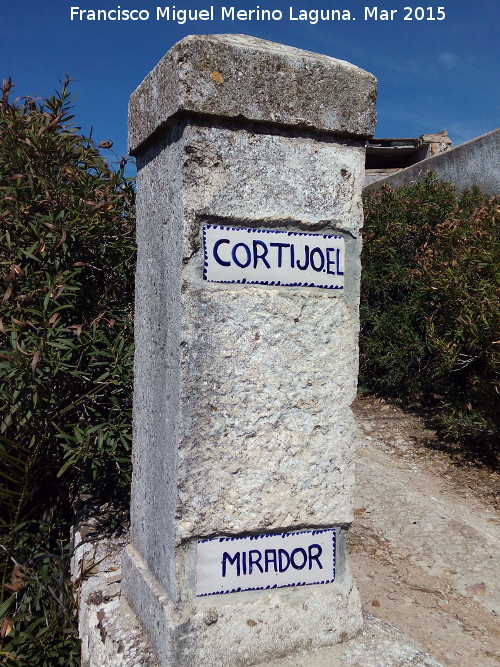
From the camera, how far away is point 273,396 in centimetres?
194

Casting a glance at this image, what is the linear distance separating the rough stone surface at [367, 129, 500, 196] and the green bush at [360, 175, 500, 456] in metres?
0.39

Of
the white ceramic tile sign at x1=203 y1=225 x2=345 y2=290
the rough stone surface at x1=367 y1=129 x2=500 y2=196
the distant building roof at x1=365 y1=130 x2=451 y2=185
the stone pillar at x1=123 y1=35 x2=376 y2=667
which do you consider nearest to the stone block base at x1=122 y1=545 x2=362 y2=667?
the stone pillar at x1=123 y1=35 x2=376 y2=667

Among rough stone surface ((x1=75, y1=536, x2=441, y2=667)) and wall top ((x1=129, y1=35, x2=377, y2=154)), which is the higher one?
wall top ((x1=129, y1=35, x2=377, y2=154))

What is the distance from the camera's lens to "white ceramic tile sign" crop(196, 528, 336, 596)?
1.92 meters

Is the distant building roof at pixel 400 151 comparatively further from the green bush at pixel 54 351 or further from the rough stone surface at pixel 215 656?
the rough stone surface at pixel 215 656

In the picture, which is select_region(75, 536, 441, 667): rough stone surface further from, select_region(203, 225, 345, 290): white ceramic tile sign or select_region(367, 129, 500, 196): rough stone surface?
select_region(367, 129, 500, 196): rough stone surface

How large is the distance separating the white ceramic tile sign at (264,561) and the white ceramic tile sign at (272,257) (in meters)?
0.81

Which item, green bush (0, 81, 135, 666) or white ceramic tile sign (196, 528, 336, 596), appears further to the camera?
green bush (0, 81, 135, 666)

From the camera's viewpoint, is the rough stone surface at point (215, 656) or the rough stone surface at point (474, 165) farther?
the rough stone surface at point (474, 165)

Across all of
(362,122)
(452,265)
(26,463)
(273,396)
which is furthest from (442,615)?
(452,265)

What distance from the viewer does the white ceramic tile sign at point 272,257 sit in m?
1.86

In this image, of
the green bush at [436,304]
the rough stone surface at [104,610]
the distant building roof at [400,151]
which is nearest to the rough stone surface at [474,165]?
the green bush at [436,304]

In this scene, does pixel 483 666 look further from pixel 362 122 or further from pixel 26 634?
pixel 362 122

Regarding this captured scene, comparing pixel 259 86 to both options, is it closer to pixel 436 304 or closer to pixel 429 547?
pixel 429 547
